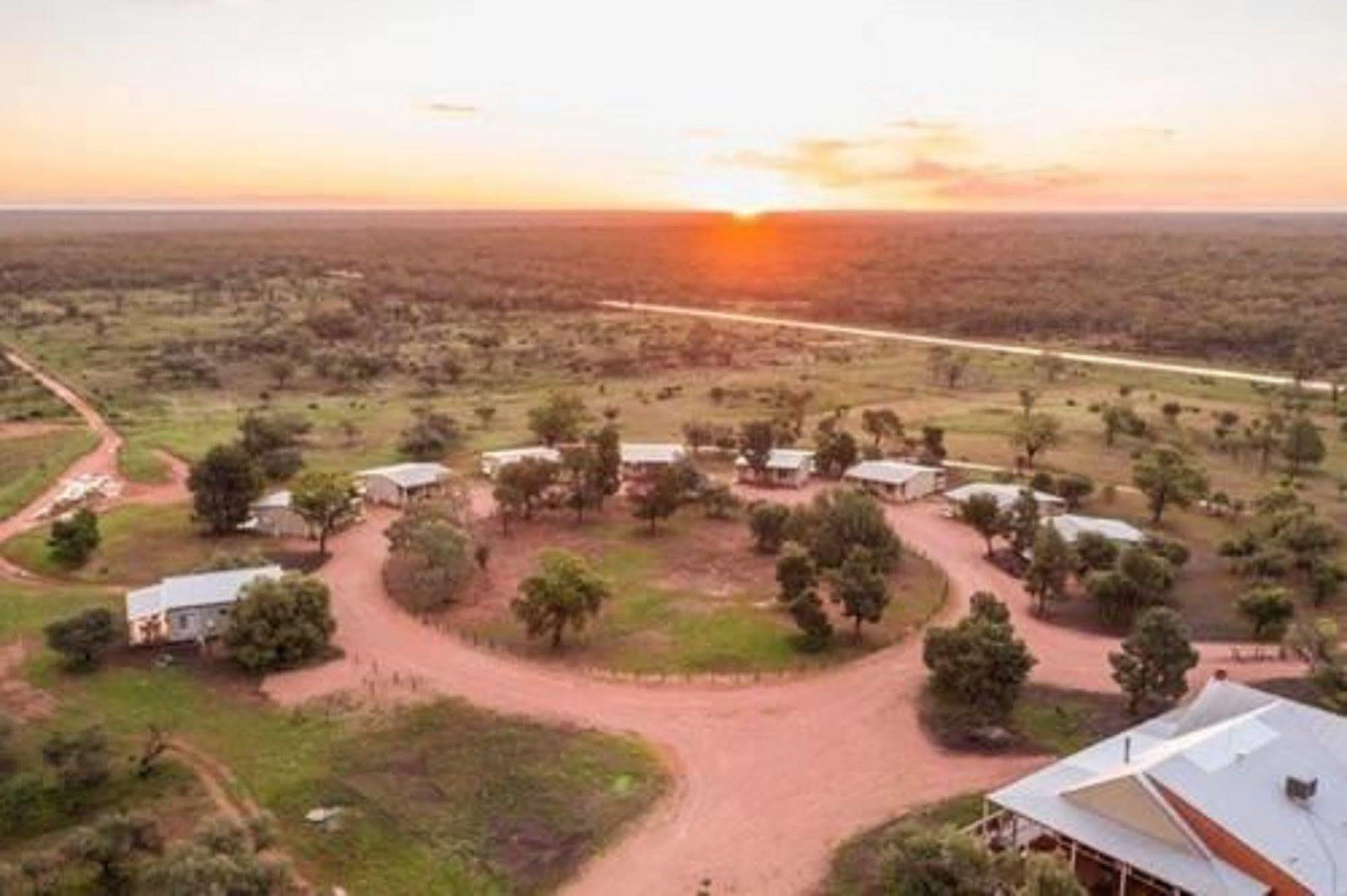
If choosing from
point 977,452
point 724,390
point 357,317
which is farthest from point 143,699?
point 357,317

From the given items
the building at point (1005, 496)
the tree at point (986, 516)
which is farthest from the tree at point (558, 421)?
the tree at point (986, 516)

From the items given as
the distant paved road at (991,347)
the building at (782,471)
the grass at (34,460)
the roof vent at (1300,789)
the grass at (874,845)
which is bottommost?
the grass at (874,845)

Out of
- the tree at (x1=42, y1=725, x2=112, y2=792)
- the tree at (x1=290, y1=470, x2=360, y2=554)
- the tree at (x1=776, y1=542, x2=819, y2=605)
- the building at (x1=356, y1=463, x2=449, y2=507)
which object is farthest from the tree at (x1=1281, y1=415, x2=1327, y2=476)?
the tree at (x1=42, y1=725, x2=112, y2=792)

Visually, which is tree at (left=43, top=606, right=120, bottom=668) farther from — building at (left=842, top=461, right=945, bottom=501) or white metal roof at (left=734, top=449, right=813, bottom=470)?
building at (left=842, top=461, right=945, bottom=501)

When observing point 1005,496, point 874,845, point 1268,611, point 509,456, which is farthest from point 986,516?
point 509,456

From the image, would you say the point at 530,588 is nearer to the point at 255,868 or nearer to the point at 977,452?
the point at 255,868

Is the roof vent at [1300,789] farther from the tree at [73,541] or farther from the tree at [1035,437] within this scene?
the tree at [73,541]
